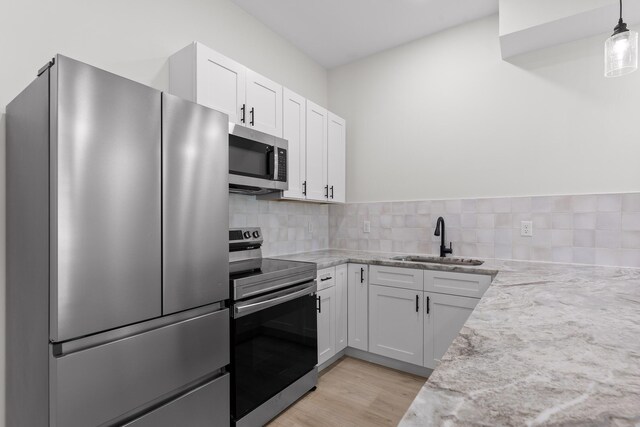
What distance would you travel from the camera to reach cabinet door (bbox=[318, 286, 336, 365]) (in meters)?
2.45

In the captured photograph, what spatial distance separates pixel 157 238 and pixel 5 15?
1.23m

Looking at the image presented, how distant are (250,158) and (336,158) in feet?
4.10

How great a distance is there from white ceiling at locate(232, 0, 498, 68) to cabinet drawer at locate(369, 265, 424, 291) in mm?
2060

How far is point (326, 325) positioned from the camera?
8.29 ft

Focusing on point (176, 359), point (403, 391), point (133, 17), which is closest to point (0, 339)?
point (176, 359)

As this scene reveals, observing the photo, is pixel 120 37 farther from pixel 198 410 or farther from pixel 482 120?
pixel 482 120

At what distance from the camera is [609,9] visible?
201cm

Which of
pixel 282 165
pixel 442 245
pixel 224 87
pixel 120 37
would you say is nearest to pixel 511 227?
pixel 442 245

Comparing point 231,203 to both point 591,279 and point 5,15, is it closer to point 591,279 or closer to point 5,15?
point 5,15

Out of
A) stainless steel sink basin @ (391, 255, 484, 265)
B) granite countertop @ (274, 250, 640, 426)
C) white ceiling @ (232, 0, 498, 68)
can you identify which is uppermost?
white ceiling @ (232, 0, 498, 68)

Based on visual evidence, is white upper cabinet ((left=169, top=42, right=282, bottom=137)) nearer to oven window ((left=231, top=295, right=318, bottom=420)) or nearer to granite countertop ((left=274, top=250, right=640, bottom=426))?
oven window ((left=231, top=295, right=318, bottom=420))

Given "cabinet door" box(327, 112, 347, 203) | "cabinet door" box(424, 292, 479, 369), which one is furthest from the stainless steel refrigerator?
"cabinet door" box(327, 112, 347, 203)

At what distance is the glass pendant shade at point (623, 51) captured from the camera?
1.30 meters

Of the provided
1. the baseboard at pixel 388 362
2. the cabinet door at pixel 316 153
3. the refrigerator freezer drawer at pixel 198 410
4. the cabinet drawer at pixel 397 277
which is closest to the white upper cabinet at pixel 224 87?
the cabinet door at pixel 316 153
